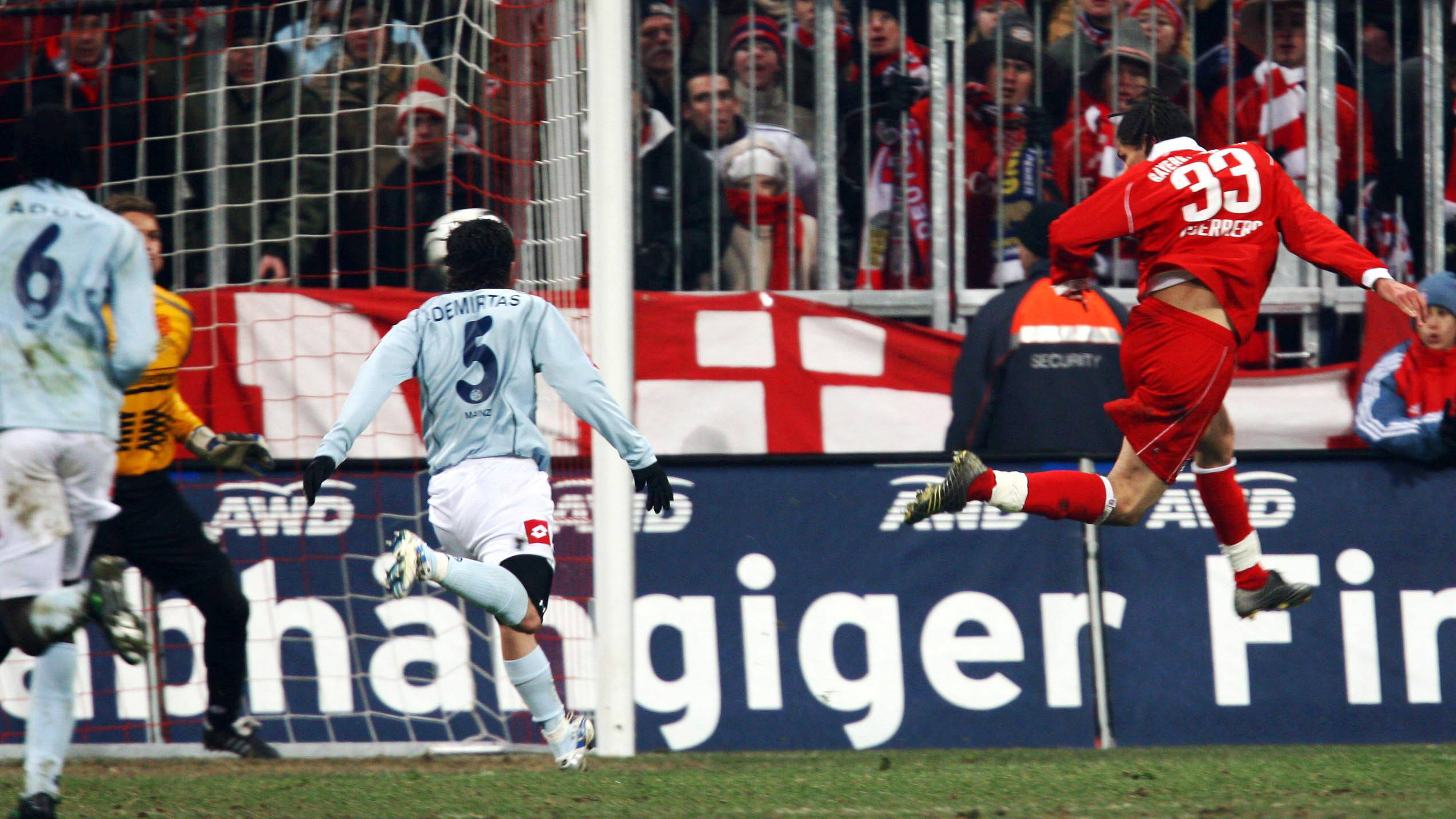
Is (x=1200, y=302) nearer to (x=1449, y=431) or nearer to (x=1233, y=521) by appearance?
(x=1233, y=521)

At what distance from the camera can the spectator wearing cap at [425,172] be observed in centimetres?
824

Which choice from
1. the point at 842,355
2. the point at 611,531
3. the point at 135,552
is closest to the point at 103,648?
the point at 135,552

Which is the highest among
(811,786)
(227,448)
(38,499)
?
(227,448)

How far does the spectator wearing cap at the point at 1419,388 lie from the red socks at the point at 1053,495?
6.25 ft

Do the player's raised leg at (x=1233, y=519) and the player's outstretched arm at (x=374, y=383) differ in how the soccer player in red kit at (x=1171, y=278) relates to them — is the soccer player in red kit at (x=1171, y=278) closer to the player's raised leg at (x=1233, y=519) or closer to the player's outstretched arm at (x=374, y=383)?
the player's raised leg at (x=1233, y=519)

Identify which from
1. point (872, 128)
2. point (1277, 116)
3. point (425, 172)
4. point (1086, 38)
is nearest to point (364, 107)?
point (425, 172)

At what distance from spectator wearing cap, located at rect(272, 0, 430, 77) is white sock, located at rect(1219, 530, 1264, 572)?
4.06m

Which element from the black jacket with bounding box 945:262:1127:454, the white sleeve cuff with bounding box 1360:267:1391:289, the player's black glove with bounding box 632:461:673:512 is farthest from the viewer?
the black jacket with bounding box 945:262:1127:454

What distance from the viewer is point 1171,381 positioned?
240 inches

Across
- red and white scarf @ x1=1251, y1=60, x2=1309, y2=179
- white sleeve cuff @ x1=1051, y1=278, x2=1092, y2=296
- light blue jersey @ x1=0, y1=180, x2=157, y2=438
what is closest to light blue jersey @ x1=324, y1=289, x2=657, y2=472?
light blue jersey @ x1=0, y1=180, x2=157, y2=438

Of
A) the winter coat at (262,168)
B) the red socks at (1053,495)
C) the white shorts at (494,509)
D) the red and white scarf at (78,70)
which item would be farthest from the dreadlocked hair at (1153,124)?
the red and white scarf at (78,70)

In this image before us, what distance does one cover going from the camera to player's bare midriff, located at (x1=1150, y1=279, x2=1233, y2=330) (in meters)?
6.11

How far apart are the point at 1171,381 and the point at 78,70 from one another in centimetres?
533

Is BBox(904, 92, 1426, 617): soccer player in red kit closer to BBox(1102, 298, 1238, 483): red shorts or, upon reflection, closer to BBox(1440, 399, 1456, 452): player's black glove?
BBox(1102, 298, 1238, 483): red shorts
